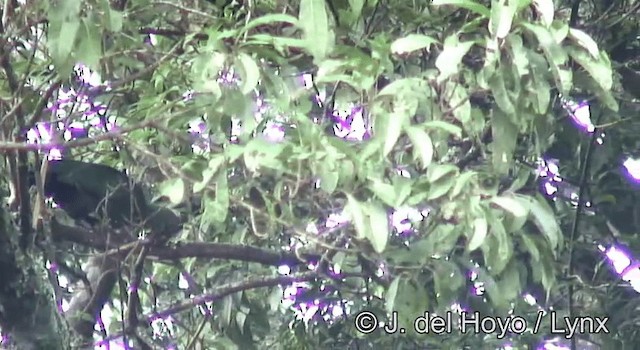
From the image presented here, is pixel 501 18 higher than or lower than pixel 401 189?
higher

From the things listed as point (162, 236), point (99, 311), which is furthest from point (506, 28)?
point (99, 311)

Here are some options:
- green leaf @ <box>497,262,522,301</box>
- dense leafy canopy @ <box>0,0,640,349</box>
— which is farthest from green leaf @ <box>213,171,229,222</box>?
green leaf @ <box>497,262,522,301</box>

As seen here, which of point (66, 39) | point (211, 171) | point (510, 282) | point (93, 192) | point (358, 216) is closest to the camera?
point (66, 39)

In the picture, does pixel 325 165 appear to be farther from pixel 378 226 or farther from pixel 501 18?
pixel 501 18

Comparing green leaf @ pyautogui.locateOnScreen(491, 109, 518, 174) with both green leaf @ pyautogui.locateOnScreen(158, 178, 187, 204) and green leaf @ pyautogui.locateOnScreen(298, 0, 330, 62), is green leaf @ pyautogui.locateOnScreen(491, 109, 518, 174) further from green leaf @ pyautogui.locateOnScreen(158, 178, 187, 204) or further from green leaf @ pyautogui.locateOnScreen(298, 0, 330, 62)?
green leaf @ pyautogui.locateOnScreen(158, 178, 187, 204)

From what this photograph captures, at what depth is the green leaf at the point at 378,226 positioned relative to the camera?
5.69 ft

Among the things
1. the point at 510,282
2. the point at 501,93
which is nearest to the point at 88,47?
the point at 501,93

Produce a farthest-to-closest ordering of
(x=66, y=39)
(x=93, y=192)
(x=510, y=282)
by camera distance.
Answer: (x=93, y=192) < (x=510, y=282) < (x=66, y=39)

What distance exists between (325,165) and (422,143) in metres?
0.17

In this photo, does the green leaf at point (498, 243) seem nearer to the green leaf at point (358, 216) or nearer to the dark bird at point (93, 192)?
the green leaf at point (358, 216)

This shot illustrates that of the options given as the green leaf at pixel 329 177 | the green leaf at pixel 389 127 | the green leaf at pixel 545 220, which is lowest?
the green leaf at pixel 545 220

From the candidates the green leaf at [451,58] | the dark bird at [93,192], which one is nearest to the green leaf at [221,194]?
the green leaf at [451,58]

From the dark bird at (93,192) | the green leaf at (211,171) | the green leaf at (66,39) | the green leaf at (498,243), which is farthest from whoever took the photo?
the dark bird at (93,192)

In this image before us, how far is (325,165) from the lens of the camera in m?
1.79
